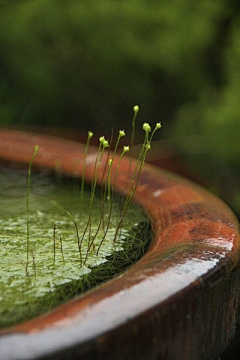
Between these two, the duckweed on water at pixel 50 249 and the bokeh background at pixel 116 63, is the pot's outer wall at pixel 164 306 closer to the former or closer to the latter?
the duckweed on water at pixel 50 249

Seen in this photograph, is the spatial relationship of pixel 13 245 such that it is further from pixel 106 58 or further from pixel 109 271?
pixel 106 58

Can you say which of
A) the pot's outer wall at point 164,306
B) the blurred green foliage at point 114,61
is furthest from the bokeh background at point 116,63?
the pot's outer wall at point 164,306

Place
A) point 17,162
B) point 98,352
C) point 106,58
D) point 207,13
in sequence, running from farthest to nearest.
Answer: point 106,58
point 207,13
point 17,162
point 98,352

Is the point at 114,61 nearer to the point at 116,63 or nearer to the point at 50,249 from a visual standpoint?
the point at 116,63

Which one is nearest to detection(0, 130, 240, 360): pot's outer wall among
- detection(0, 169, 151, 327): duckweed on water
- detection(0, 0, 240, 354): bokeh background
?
detection(0, 169, 151, 327): duckweed on water

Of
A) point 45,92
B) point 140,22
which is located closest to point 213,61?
point 140,22

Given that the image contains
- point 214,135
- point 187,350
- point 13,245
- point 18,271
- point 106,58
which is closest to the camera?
point 187,350
